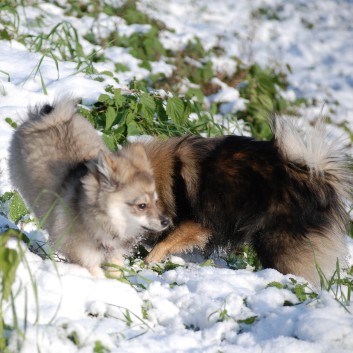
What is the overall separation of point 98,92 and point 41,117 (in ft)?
5.09

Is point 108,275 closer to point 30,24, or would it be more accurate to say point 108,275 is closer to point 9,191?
point 9,191

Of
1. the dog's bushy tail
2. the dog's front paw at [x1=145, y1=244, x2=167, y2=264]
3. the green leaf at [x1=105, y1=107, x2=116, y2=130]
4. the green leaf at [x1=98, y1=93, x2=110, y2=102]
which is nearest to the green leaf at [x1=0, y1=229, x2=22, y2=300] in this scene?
the dog's front paw at [x1=145, y1=244, x2=167, y2=264]

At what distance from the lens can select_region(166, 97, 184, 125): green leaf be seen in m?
5.99

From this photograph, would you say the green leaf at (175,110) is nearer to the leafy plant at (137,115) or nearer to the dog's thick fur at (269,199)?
the leafy plant at (137,115)

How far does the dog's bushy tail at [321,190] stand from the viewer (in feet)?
13.9

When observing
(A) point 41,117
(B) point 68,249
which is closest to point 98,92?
(A) point 41,117

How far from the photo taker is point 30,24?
8.50 metres

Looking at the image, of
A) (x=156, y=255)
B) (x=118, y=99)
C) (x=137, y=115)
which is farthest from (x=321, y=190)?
(x=118, y=99)

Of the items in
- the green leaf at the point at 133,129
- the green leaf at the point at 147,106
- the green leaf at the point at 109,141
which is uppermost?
the green leaf at the point at 147,106

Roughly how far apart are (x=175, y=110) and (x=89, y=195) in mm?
2358

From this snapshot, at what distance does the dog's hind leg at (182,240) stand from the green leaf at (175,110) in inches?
64.1

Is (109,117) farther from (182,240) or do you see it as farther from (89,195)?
(89,195)

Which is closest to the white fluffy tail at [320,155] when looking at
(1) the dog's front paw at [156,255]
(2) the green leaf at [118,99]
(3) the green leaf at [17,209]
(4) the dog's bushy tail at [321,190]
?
(4) the dog's bushy tail at [321,190]

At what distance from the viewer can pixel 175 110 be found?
6.04m
